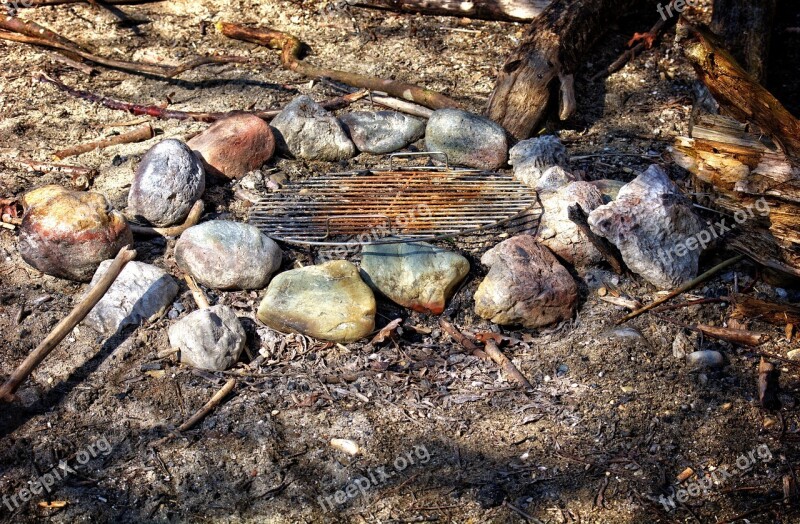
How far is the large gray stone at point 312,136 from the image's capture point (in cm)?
517

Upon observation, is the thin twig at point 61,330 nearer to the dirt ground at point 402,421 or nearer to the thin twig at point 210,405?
the dirt ground at point 402,421

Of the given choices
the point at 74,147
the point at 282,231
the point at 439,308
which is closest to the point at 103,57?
the point at 74,147

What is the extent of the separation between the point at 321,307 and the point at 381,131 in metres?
1.77

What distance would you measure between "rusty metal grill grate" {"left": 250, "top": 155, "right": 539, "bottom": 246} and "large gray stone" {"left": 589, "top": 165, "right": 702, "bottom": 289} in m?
0.47

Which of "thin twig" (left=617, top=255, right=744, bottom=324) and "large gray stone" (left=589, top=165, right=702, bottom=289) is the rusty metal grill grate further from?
"thin twig" (left=617, top=255, right=744, bottom=324)

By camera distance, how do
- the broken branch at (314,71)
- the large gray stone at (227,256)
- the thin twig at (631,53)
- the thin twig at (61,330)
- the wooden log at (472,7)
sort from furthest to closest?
the wooden log at (472,7)
the thin twig at (631,53)
the broken branch at (314,71)
the large gray stone at (227,256)
the thin twig at (61,330)

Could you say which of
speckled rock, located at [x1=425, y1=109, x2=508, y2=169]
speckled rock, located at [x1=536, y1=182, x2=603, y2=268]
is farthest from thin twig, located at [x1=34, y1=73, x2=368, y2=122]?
speckled rock, located at [x1=536, y1=182, x2=603, y2=268]

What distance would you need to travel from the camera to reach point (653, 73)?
6191 mm

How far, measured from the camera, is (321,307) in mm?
3941

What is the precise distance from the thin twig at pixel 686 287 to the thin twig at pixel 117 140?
333cm

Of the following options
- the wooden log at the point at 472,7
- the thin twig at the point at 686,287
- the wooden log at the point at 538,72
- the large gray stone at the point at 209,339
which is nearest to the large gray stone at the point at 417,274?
the large gray stone at the point at 209,339

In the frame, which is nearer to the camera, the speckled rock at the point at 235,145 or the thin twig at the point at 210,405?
the thin twig at the point at 210,405

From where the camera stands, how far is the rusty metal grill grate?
14.2ft

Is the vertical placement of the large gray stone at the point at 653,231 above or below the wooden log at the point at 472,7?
below
